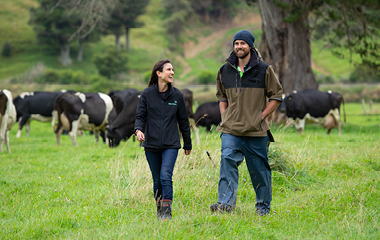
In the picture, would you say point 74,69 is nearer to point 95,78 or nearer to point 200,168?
point 95,78

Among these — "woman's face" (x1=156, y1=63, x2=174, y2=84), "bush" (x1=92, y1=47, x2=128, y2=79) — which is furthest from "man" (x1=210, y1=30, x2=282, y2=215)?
"bush" (x1=92, y1=47, x2=128, y2=79)

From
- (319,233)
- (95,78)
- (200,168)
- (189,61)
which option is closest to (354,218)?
(319,233)

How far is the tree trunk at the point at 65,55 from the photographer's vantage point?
5569 centimetres

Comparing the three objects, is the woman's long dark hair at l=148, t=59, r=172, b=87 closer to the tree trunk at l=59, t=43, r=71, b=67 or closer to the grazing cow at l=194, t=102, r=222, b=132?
the grazing cow at l=194, t=102, r=222, b=132

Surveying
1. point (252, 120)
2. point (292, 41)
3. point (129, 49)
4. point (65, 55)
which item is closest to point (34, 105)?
point (292, 41)

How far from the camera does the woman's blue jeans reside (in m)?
4.79

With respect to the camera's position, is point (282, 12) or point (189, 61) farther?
point (189, 61)

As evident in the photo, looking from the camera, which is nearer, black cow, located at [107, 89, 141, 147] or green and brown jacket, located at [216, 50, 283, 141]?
green and brown jacket, located at [216, 50, 283, 141]

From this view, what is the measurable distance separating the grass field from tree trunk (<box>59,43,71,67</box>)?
48.9m

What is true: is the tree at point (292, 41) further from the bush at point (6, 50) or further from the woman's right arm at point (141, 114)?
the bush at point (6, 50)

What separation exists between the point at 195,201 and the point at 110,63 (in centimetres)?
4521

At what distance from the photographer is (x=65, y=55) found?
56125mm

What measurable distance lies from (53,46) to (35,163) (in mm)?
50101

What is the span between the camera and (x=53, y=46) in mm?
56250
